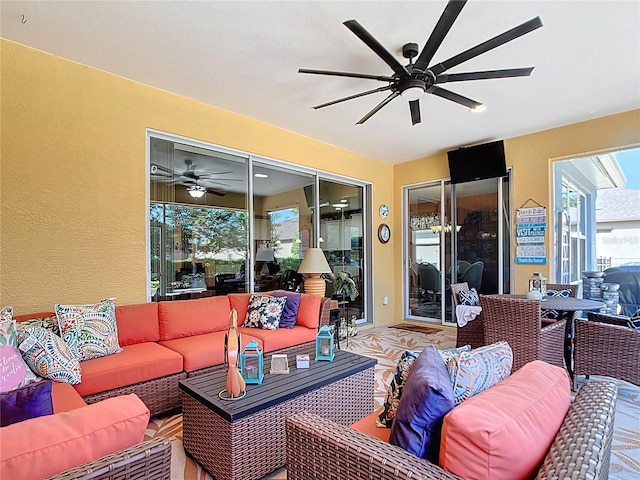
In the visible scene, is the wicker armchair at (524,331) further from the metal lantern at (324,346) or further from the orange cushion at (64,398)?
the orange cushion at (64,398)

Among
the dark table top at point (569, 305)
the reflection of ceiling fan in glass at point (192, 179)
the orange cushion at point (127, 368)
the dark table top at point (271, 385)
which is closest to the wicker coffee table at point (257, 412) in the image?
the dark table top at point (271, 385)

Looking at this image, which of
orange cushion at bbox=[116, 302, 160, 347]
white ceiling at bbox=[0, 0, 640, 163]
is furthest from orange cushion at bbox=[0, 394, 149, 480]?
white ceiling at bbox=[0, 0, 640, 163]

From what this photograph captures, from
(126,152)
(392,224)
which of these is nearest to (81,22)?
(126,152)

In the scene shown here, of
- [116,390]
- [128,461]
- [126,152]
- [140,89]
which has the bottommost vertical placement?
[116,390]

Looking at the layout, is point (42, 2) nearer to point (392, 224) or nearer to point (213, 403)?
point (213, 403)

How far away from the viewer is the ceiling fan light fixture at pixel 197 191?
3850 mm

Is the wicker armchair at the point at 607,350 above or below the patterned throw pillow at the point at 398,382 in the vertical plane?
below

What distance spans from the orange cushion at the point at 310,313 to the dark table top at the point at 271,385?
3.51ft

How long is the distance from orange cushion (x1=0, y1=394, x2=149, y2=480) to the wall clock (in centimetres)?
516

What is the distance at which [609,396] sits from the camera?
3.96 feet

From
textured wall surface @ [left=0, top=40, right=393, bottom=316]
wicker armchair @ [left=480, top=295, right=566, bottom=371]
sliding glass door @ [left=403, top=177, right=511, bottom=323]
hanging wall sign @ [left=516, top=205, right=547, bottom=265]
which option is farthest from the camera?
sliding glass door @ [left=403, top=177, right=511, bottom=323]

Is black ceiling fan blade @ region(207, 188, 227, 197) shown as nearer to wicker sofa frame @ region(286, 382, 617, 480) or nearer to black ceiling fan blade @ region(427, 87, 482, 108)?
black ceiling fan blade @ region(427, 87, 482, 108)

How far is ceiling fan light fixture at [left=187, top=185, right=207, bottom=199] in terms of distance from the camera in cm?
385

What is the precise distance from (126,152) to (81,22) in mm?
1089
